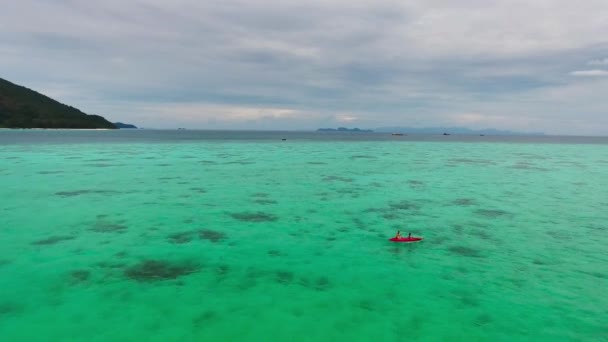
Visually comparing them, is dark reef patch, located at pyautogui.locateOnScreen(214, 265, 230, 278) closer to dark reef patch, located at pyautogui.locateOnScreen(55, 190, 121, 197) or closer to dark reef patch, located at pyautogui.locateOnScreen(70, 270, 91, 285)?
dark reef patch, located at pyautogui.locateOnScreen(70, 270, 91, 285)

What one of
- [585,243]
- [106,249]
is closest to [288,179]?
[106,249]

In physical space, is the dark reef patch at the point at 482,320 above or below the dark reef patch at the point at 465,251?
below

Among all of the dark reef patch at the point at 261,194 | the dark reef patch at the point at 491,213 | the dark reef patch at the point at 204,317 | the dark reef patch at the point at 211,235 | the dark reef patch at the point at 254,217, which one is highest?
the dark reef patch at the point at 261,194

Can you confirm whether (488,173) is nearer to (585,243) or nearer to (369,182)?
(369,182)

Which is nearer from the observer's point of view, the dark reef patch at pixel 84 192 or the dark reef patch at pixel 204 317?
the dark reef patch at pixel 204 317

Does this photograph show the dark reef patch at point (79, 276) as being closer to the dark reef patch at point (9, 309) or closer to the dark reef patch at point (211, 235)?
the dark reef patch at point (9, 309)

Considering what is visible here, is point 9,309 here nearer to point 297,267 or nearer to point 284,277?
point 284,277

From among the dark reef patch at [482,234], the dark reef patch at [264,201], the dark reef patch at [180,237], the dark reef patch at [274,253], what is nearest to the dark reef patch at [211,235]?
the dark reef patch at [180,237]
